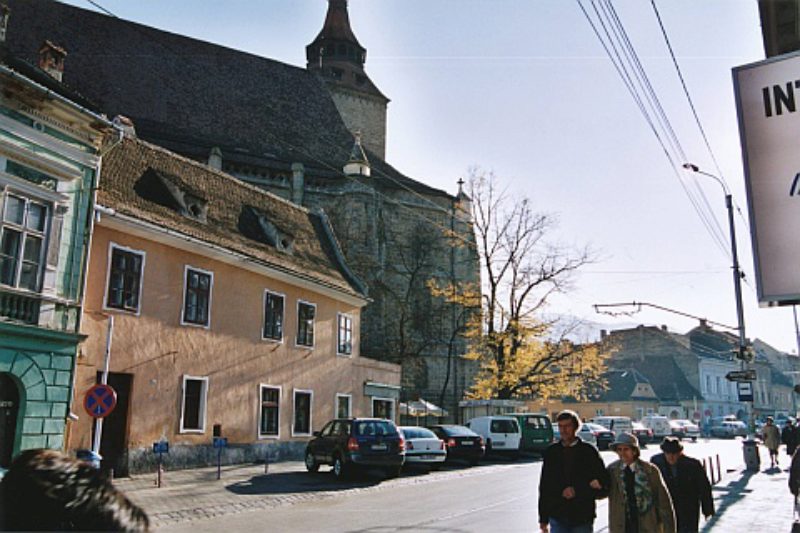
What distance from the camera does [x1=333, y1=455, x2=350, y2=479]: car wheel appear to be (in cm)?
1766

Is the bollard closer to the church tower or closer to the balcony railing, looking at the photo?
the balcony railing

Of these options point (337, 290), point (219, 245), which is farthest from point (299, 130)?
point (219, 245)

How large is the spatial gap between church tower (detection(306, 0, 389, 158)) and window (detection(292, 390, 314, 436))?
134ft

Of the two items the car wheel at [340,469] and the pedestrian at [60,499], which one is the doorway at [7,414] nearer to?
the car wheel at [340,469]

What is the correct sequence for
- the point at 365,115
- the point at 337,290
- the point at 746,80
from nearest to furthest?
the point at 746,80, the point at 337,290, the point at 365,115

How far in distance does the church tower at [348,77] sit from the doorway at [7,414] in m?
50.0

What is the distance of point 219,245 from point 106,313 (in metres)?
4.34

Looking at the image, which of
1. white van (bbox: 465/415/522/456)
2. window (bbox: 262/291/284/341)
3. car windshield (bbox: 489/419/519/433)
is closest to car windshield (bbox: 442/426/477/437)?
white van (bbox: 465/415/522/456)

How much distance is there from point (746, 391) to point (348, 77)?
4942cm

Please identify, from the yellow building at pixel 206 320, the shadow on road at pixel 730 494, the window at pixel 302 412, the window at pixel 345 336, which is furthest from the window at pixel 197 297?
the shadow on road at pixel 730 494

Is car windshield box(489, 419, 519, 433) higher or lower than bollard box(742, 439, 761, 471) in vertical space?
higher

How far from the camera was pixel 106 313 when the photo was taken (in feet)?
54.0

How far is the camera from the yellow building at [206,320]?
16750mm

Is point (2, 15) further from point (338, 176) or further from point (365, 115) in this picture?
point (365, 115)
